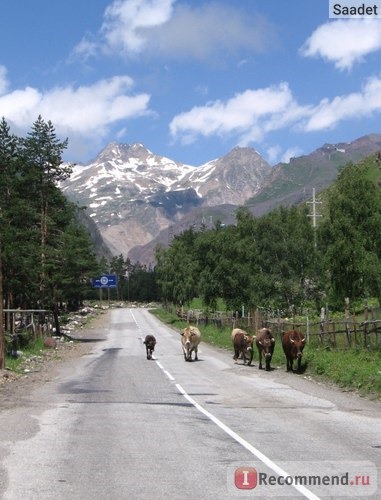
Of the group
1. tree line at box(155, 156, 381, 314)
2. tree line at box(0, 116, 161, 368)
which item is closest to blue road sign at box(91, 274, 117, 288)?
tree line at box(155, 156, 381, 314)

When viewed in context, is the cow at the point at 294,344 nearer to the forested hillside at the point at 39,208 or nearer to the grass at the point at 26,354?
the grass at the point at 26,354

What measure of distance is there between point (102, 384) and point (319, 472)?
1331 centimetres

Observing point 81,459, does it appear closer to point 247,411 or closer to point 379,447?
point 379,447

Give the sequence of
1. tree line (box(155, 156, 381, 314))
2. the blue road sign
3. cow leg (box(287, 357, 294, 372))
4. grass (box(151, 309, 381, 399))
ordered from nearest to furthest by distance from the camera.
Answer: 1. grass (box(151, 309, 381, 399))
2. cow leg (box(287, 357, 294, 372))
3. tree line (box(155, 156, 381, 314))
4. the blue road sign

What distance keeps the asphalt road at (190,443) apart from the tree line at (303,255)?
15590mm

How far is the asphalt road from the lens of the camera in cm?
745

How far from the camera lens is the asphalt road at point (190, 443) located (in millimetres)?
7449

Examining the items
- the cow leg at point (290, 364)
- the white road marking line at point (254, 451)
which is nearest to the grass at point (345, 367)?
the cow leg at point (290, 364)

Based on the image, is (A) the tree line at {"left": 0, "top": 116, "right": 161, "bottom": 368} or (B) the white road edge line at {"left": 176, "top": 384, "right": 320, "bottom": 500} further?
(A) the tree line at {"left": 0, "top": 116, "right": 161, "bottom": 368}

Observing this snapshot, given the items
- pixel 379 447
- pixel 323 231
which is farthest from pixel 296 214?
pixel 379 447

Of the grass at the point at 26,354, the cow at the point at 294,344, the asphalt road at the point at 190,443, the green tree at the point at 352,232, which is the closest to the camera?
the asphalt road at the point at 190,443

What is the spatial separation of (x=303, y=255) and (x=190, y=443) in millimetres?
36353

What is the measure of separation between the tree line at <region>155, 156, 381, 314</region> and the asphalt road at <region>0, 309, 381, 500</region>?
15.6 m

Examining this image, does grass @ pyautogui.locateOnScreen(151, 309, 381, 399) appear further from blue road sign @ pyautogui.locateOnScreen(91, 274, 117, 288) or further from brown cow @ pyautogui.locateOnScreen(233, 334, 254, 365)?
blue road sign @ pyautogui.locateOnScreen(91, 274, 117, 288)
